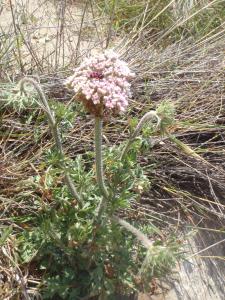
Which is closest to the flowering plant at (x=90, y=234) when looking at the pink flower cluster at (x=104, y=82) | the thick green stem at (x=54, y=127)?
the thick green stem at (x=54, y=127)

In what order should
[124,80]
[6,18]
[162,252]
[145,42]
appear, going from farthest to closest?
[6,18]
[145,42]
[124,80]
[162,252]

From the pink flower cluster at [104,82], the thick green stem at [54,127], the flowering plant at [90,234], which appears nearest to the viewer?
the pink flower cluster at [104,82]

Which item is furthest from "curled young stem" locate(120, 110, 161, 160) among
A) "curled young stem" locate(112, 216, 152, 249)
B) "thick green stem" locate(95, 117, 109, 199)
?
"curled young stem" locate(112, 216, 152, 249)

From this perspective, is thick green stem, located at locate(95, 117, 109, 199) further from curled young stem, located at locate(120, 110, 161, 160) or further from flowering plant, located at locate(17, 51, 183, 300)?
curled young stem, located at locate(120, 110, 161, 160)

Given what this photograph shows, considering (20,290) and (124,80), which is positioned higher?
(124,80)

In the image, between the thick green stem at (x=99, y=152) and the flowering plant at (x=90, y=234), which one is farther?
the flowering plant at (x=90, y=234)

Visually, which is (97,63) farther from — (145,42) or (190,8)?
(190,8)

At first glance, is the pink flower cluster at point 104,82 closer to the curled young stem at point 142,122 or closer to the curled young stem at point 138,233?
the curled young stem at point 142,122

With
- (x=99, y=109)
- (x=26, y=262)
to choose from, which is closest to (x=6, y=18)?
(x=26, y=262)

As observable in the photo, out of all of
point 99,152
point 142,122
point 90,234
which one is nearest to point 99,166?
point 99,152
